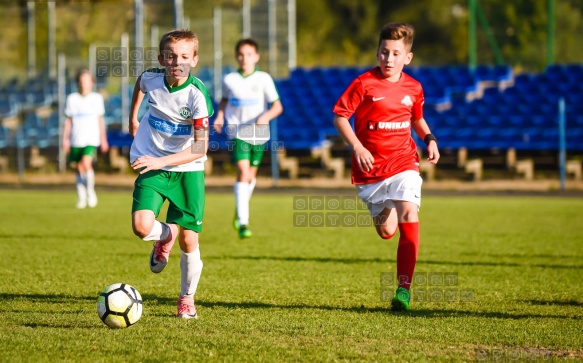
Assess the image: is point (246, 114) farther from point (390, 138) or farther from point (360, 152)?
point (360, 152)

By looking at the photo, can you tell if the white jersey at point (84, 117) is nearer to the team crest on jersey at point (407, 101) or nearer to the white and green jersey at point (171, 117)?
the white and green jersey at point (171, 117)

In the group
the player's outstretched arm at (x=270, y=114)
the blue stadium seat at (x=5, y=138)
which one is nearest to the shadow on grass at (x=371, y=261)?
the player's outstretched arm at (x=270, y=114)

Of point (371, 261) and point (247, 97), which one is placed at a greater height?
point (247, 97)

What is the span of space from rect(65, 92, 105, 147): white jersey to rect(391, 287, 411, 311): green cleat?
10.0m

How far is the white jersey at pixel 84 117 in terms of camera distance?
50.3ft

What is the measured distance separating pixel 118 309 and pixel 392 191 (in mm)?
2235

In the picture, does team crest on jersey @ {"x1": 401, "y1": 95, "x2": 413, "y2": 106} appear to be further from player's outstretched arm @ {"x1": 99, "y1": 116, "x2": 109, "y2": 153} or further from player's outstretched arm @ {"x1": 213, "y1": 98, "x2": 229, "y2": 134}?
player's outstretched arm @ {"x1": 99, "y1": 116, "x2": 109, "y2": 153}

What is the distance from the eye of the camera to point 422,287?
24.7 ft

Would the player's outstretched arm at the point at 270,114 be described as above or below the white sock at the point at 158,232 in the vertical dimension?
above

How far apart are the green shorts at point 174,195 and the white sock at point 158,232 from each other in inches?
3.7

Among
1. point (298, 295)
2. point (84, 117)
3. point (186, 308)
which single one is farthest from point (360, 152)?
point (84, 117)

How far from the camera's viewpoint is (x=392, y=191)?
21.4 ft

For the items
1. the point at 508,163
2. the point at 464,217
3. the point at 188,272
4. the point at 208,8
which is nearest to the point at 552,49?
the point at 508,163

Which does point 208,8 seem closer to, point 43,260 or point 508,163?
point 508,163
